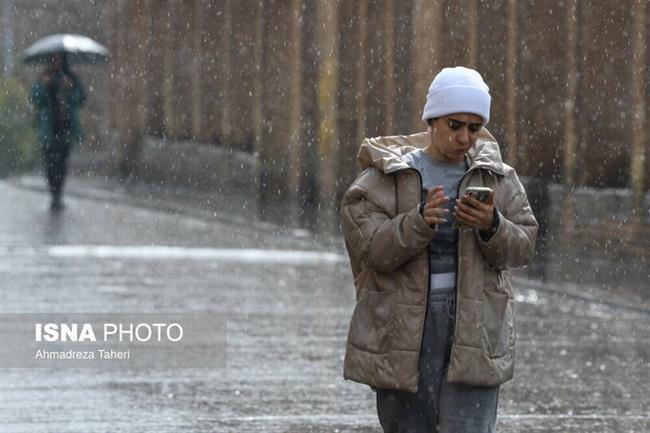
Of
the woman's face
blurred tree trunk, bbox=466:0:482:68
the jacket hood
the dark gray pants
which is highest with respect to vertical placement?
blurred tree trunk, bbox=466:0:482:68

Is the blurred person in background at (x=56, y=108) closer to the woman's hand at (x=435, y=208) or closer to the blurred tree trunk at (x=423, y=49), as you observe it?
the blurred tree trunk at (x=423, y=49)

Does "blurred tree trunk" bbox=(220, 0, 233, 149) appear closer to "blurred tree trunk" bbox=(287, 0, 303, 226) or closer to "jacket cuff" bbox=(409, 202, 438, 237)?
"blurred tree trunk" bbox=(287, 0, 303, 226)

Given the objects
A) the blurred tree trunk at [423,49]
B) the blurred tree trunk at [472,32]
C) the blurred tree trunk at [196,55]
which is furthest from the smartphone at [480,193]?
the blurred tree trunk at [196,55]

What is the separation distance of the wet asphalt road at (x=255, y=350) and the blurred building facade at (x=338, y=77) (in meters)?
3.07

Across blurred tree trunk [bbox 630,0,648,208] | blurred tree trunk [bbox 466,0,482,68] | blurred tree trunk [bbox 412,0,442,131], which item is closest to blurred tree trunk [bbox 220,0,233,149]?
blurred tree trunk [bbox 412,0,442,131]

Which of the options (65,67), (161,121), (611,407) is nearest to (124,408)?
(611,407)

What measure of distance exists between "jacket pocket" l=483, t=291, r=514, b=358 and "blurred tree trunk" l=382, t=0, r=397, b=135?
1918 cm

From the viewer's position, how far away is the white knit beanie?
5.54 m

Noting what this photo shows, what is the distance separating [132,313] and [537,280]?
423 centimetres

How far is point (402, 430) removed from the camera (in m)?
5.64

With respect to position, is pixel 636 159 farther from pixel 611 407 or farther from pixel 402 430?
pixel 402 430

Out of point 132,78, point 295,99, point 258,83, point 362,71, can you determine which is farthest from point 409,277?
point 132,78

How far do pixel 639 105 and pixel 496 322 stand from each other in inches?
493

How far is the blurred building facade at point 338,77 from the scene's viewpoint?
1858 centimetres
